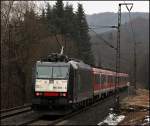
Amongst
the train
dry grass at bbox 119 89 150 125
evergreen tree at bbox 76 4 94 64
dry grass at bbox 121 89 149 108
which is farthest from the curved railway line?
evergreen tree at bbox 76 4 94 64

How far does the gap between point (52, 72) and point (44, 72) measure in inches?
16.6

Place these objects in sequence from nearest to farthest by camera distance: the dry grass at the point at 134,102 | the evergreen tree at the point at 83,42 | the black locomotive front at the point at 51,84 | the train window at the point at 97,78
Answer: the black locomotive front at the point at 51,84, the dry grass at the point at 134,102, the train window at the point at 97,78, the evergreen tree at the point at 83,42

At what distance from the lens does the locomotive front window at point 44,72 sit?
80.8 feet

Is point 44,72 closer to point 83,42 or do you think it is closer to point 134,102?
point 134,102

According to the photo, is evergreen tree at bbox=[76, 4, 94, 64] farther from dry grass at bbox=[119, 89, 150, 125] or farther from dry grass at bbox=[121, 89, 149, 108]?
dry grass at bbox=[119, 89, 150, 125]

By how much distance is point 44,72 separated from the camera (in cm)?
2472

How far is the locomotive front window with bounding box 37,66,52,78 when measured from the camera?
24.6m

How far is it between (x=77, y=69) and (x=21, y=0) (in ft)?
84.9

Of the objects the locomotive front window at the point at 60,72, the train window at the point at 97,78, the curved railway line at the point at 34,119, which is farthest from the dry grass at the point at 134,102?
the locomotive front window at the point at 60,72

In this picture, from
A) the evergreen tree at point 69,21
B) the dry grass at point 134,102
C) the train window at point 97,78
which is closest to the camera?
the dry grass at point 134,102

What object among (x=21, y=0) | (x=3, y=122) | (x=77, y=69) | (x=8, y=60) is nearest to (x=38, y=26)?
(x=21, y=0)

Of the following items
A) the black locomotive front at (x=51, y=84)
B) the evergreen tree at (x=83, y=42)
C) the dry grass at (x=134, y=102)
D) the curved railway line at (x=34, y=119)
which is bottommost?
the dry grass at (x=134, y=102)

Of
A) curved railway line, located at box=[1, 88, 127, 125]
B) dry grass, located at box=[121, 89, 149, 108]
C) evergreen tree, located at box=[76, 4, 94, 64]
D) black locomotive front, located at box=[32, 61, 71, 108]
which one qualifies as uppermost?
evergreen tree, located at box=[76, 4, 94, 64]

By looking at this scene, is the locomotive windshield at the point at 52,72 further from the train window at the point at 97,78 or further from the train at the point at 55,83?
the train window at the point at 97,78
